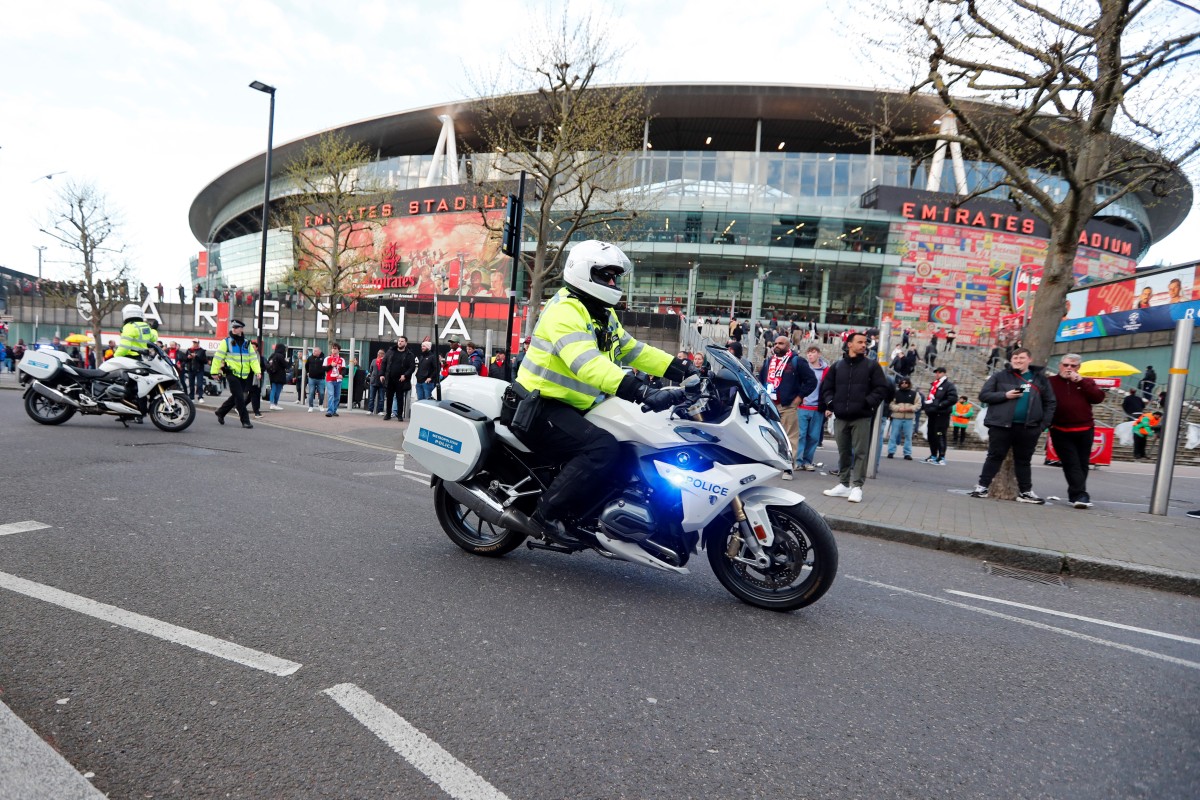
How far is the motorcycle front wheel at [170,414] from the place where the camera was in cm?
997

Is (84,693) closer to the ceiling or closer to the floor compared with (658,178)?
closer to the floor

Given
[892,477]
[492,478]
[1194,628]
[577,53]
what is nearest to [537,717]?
[492,478]

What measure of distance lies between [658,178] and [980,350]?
2294 centimetres

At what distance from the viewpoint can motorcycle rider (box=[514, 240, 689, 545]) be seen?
3.62 metres

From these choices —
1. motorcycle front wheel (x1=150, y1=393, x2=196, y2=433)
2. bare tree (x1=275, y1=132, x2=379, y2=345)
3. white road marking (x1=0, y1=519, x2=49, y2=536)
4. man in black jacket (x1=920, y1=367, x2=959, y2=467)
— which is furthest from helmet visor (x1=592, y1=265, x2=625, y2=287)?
bare tree (x1=275, y1=132, x2=379, y2=345)

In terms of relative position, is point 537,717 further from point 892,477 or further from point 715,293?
point 715,293

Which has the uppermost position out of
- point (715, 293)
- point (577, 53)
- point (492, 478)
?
point (577, 53)

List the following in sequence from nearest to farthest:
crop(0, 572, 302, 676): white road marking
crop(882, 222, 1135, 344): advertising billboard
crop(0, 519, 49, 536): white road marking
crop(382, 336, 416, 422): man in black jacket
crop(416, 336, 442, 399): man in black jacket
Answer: crop(0, 572, 302, 676): white road marking, crop(0, 519, 49, 536): white road marking, crop(416, 336, 442, 399): man in black jacket, crop(382, 336, 416, 422): man in black jacket, crop(882, 222, 1135, 344): advertising billboard

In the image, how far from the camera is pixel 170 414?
32.9ft

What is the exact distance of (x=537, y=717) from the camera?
2.45 meters

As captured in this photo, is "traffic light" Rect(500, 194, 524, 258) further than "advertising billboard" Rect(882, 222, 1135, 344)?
No

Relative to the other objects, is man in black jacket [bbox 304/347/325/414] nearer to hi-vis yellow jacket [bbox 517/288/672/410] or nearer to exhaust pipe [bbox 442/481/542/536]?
exhaust pipe [bbox 442/481/542/536]

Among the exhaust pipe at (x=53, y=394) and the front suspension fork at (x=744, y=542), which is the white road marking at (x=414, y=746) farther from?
the exhaust pipe at (x=53, y=394)

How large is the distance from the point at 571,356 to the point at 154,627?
2.34 metres
